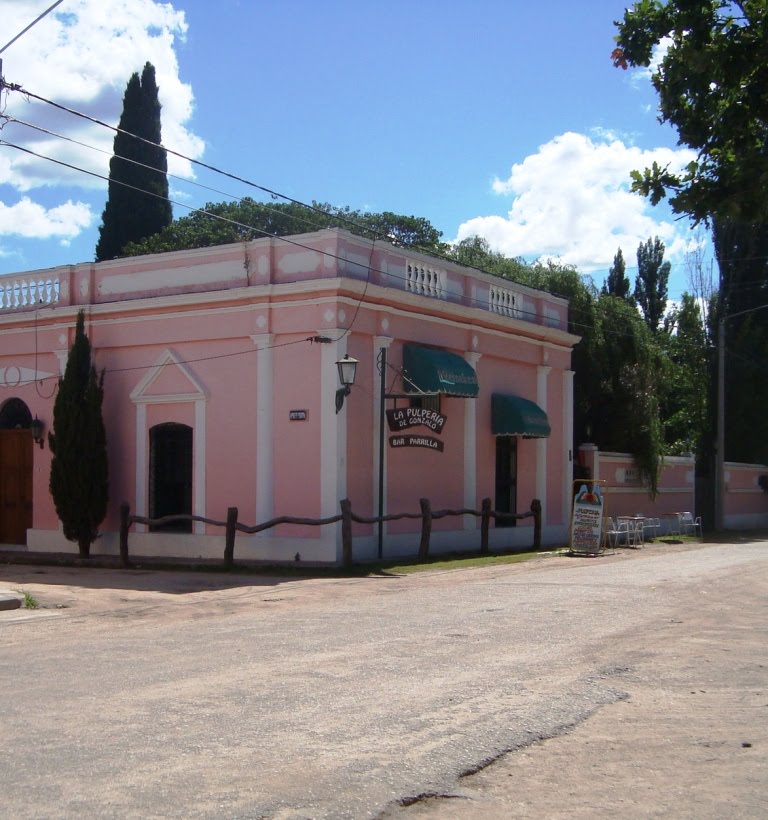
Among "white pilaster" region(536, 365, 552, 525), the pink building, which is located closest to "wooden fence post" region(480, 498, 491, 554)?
the pink building

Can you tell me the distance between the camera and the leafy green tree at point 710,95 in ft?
25.4

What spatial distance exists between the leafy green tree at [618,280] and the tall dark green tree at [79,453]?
3124 cm

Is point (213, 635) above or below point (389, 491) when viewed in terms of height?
below

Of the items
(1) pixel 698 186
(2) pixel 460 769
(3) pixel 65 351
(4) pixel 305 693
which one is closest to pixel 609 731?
(2) pixel 460 769

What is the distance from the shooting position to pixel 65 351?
21266 millimetres

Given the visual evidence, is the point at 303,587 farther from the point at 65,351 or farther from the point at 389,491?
the point at 65,351

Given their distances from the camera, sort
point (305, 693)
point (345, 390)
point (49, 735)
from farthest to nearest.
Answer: point (345, 390)
point (305, 693)
point (49, 735)

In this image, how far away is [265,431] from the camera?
1888 cm

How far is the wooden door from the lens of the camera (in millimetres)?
22156

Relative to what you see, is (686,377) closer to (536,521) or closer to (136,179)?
(536,521)

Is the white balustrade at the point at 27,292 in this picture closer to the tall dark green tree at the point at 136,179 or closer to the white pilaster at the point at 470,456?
the white pilaster at the point at 470,456

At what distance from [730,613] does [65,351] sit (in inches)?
570

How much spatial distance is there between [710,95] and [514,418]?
47.5ft

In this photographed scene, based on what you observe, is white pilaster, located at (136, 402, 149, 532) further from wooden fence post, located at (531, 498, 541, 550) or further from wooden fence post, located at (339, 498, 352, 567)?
wooden fence post, located at (531, 498, 541, 550)
